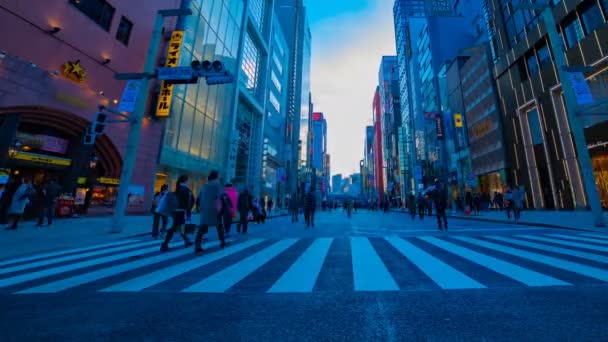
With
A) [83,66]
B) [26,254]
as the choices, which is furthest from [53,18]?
[26,254]

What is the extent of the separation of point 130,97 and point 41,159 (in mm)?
8502

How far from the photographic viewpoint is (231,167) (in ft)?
A: 99.3

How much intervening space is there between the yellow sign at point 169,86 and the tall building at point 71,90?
28.5 inches

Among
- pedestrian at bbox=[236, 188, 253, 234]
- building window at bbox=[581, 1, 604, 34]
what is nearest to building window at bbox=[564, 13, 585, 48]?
building window at bbox=[581, 1, 604, 34]

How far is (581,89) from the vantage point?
10.1m

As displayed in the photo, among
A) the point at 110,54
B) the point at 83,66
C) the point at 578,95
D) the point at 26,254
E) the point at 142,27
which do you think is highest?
the point at 142,27

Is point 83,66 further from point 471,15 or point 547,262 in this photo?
point 471,15

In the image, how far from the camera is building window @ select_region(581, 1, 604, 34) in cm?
1881

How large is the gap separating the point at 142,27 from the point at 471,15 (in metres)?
56.4

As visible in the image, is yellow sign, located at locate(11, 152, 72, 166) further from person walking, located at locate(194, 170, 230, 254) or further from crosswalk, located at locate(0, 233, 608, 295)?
person walking, located at locate(194, 170, 230, 254)

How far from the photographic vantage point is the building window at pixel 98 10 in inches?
582

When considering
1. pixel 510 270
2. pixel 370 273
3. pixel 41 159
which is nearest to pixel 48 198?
pixel 41 159

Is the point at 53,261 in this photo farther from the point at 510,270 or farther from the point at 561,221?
the point at 561,221

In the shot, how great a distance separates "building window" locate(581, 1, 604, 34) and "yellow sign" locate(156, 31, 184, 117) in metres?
29.8
